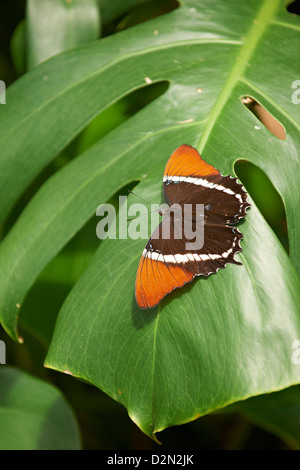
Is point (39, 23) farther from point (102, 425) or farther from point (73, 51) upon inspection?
point (102, 425)

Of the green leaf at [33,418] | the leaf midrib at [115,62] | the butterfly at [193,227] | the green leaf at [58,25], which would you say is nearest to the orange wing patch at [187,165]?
the butterfly at [193,227]

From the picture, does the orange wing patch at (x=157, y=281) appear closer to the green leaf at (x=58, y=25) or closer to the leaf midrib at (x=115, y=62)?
the leaf midrib at (x=115, y=62)

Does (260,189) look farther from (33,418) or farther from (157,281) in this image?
(33,418)

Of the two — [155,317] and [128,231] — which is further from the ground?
[128,231]

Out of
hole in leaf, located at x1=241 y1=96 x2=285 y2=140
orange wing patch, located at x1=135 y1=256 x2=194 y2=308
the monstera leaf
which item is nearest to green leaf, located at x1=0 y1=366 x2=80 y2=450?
the monstera leaf

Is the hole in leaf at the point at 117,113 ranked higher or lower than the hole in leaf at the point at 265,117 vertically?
higher

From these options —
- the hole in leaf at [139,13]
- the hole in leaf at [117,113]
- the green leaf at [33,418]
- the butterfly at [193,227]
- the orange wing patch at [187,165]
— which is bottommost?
the green leaf at [33,418]

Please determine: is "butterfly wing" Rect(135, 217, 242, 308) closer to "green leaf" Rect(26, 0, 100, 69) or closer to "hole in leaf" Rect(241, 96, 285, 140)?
"hole in leaf" Rect(241, 96, 285, 140)
